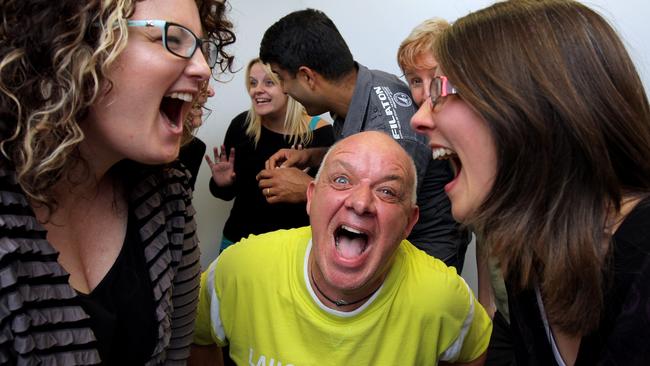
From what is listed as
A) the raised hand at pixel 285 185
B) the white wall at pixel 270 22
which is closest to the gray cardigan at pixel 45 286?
the raised hand at pixel 285 185

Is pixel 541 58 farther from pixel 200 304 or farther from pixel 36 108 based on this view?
pixel 200 304

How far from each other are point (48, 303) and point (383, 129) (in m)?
1.37

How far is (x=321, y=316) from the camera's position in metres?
1.50

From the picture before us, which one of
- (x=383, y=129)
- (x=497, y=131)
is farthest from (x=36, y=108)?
(x=383, y=129)

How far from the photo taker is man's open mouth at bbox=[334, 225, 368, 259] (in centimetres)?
155

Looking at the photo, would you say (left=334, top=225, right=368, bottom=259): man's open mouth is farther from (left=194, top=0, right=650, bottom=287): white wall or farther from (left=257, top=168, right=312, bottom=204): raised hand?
(left=194, top=0, right=650, bottom=287): white wall

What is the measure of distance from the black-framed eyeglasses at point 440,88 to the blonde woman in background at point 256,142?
1.89m

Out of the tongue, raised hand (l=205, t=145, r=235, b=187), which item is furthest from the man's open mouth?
raised hand (l=205, t=145, r=235, b=187)

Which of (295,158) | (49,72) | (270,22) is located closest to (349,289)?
(49,72)

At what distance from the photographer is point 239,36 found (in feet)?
11.7

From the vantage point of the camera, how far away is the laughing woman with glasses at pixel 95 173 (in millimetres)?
877

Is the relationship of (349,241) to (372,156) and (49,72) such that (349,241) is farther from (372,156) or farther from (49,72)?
(49,72)

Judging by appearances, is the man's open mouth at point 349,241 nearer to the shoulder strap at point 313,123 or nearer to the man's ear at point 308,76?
the man's ear at point 308,76

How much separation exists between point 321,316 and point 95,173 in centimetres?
67
